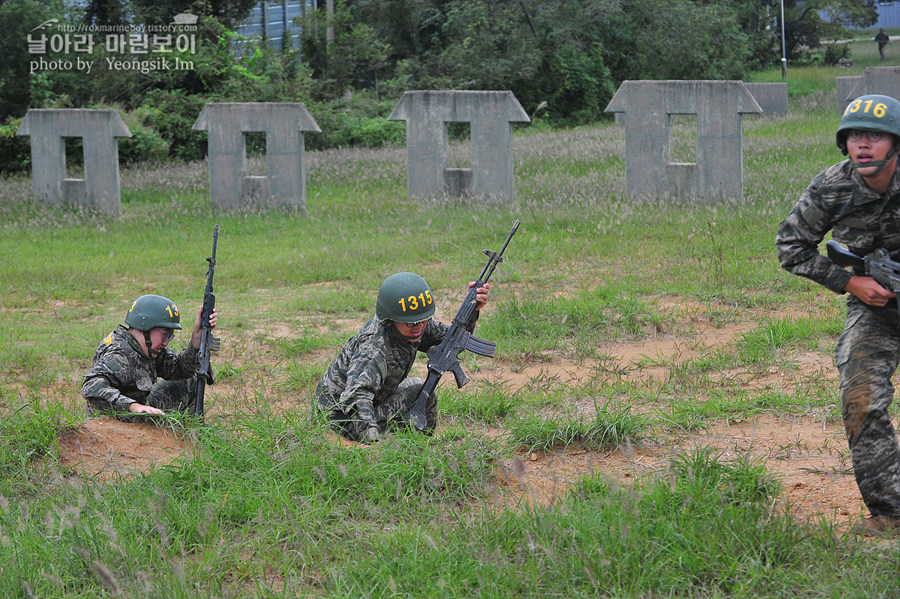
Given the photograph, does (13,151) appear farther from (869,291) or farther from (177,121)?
(869,291)

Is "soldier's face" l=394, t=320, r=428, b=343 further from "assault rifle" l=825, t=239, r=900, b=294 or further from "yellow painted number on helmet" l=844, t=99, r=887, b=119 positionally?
"yellow painted number on helmet" l=844, t=99, r=887, b=119

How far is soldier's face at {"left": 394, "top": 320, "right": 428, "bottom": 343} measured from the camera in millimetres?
6258

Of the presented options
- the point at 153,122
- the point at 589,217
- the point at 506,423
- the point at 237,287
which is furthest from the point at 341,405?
the point at 153,122

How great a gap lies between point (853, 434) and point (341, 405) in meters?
2.82

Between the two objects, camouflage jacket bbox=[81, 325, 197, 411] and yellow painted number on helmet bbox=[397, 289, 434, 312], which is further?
camouflage jacket bbox=[81, 325, 197, 411]

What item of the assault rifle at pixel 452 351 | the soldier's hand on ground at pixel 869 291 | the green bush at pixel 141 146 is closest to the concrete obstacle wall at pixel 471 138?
the green bush at pixel 141 146

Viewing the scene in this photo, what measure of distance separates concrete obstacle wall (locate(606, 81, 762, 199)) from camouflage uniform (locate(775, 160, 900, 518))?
1125cm

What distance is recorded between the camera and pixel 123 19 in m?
32.5

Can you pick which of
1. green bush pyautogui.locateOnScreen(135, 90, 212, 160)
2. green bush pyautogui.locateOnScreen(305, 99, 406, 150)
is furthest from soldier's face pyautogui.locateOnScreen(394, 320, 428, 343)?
green bush pyautogui.locateOnScreen(305, 99, 406, 150)

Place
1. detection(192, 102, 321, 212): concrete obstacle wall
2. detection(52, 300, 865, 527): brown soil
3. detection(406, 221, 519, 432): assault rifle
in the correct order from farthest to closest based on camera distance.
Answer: detection(192, 102, 321, 212): concrete obstacle wall
detection(406, 221, 519, 432): assault rifle
detection(52, 300, 865, 527): brown soil

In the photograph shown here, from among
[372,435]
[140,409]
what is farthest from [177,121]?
[372,435]

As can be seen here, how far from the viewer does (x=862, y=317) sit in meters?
4.85

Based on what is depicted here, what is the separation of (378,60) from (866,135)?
107 feet

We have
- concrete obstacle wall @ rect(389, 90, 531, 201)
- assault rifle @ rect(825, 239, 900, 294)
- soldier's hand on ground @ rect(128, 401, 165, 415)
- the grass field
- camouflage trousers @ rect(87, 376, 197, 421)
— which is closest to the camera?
the grass field
